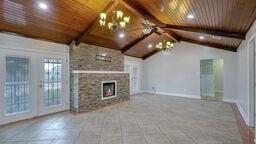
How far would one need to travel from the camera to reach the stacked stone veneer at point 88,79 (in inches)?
252

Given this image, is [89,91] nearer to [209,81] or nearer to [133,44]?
[133,44]

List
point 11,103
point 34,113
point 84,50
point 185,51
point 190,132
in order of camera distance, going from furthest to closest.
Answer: point 185,51 → point 84,50 → point 34,113 → point 11,103 → point 190,132

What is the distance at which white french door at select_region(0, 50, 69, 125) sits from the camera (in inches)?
193

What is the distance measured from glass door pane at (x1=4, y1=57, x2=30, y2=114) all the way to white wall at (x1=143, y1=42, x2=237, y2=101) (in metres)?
7.81

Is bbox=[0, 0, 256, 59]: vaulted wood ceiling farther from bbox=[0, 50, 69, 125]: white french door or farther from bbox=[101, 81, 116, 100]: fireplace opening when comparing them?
bbox=[101, 81, 116, 100]: fireplace opening

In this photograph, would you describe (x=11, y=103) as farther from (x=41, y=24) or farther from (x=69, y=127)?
(x=41, y=24)

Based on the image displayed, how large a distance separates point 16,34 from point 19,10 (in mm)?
1085

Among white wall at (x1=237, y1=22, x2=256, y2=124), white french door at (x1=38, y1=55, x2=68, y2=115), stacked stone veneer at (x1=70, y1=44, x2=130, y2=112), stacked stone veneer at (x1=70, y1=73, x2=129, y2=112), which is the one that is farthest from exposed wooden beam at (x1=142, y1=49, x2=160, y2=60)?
white french door at (x1=38, y1=55, x2=68, y2=115)

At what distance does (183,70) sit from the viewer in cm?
1015

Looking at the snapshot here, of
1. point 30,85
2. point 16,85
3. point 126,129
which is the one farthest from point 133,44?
point 16,85

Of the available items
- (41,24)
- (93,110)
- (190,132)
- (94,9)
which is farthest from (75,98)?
(190,132)

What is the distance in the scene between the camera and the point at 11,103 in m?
5.07

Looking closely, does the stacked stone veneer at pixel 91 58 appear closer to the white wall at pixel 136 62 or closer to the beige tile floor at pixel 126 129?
the white wall at pixel 136 62

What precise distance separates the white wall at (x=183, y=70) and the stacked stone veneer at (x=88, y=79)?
3.51 metres
